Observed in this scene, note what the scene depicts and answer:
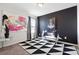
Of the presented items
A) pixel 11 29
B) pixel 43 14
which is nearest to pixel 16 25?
pixel 11 29

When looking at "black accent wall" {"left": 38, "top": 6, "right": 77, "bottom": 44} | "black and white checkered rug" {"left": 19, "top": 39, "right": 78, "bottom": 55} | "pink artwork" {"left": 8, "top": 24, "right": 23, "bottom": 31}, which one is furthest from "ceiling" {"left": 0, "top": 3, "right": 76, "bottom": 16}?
"black and white checkered rug" {"left": 19, "top": 39, "right": 78, "bottom": 55}

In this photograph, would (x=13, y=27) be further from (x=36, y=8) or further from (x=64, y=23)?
(x=64, y=23)

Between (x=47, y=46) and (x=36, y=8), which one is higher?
(x=36, y=8)

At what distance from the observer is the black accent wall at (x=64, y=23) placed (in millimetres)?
1036

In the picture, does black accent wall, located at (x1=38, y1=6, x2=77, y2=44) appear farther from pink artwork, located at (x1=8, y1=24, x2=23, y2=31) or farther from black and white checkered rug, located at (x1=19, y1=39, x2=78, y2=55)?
pink artwork, located at (x1=8, y1=24, x2=23, y2=31)

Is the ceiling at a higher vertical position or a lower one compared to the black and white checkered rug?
higher

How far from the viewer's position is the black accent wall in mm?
1036

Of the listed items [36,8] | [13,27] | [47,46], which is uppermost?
[36,8]

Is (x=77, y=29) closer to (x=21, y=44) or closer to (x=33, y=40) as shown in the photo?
(x=33, y=40)

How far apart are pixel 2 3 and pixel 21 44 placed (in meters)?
0.62

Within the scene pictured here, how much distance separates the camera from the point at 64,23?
112 cm

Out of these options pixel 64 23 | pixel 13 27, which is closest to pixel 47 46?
pixel 64 23

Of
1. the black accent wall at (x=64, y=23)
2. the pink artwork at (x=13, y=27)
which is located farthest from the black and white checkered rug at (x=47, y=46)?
the pink artwork at (x=13, y=27)

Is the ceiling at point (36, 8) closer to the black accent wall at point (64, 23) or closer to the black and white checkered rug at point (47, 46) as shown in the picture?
the black accent wall at point (64, 23)
